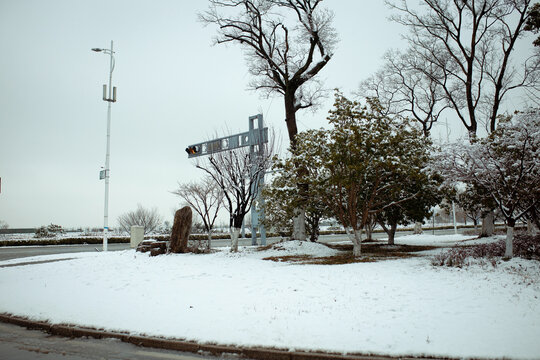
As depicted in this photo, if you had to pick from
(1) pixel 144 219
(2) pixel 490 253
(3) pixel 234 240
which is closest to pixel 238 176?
(3) pixel 234 240

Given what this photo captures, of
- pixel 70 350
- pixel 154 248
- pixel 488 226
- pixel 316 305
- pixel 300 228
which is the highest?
pixel 300 228

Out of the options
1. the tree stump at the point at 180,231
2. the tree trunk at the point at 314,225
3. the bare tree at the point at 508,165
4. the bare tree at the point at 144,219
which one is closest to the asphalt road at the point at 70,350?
the tree stump at the point at 180,231

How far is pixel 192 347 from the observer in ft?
15.8

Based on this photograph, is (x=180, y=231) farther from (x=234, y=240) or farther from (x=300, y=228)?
(x=300, y=228)

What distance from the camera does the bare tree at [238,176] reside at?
1598cm

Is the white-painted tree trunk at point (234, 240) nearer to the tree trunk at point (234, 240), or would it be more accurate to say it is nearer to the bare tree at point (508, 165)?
the tree trunk at point (234, 240)

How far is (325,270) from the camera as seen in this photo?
31.4ft

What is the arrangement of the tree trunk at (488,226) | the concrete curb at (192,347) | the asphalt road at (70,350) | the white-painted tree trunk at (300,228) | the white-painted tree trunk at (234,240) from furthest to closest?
1. the tree trunk at (488,226)
2. the white-painted tree trunk at (300,228)
3. the white-painted tree trunk at (234,240)
4. the asphalt road at (70,350)
5. the concrete curb at (192,347)

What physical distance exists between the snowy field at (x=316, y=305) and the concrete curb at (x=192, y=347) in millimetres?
146

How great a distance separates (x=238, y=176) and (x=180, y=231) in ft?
12.4

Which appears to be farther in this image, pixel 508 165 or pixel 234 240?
pixel 234 240

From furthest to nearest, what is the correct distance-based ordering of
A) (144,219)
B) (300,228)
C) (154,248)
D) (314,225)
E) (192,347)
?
(144,219) < (314,225) < (300,228) < (154,248) < (192,347)

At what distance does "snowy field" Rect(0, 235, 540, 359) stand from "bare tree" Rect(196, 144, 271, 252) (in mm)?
5411

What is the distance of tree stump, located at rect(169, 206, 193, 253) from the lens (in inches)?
584
